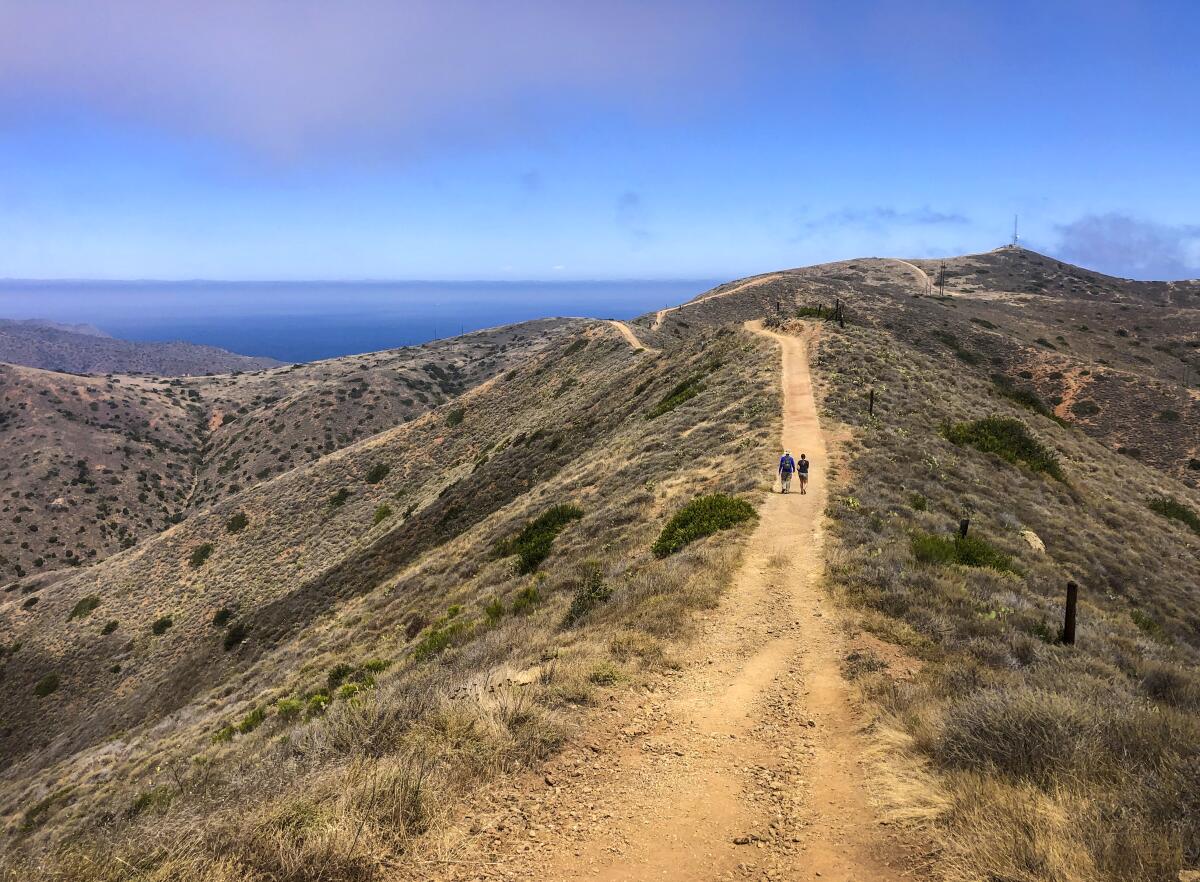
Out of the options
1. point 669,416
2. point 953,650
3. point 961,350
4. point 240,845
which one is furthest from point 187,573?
point 961,350

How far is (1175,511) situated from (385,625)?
3614cm

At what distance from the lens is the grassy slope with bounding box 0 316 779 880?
6.29m

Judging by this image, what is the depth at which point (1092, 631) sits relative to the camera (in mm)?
10477

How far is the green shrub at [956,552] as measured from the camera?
13141 millimetres

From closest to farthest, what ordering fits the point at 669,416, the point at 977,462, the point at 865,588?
the point at 865,588, the point at 977,462, the point at 669,416

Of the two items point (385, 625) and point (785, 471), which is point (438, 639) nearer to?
point (385, 625)

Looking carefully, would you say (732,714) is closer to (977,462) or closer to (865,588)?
(865,588)

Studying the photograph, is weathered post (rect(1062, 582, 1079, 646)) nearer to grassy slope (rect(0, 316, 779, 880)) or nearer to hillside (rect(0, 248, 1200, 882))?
hillside (rect(0, 248, 1200, 882))

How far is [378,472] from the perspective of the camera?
53.5 metres

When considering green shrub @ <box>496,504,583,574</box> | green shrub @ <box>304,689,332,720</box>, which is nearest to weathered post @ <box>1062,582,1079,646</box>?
green shrub @ <box>496,504,583,574</box>

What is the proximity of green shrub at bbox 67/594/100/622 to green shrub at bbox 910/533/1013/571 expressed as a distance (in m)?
57.3

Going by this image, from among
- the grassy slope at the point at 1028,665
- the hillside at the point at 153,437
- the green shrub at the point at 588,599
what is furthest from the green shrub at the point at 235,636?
the hillside at the point at 153,437

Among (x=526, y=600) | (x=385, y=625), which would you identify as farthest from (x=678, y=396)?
(x=526, y=600)

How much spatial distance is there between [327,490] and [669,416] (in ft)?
117
